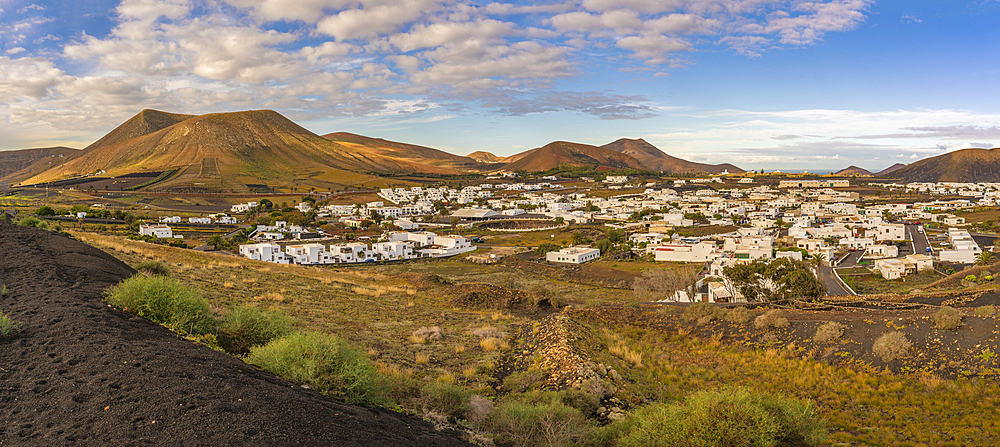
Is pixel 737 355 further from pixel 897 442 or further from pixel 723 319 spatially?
pixel 897 442

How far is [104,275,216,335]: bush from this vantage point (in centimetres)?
830

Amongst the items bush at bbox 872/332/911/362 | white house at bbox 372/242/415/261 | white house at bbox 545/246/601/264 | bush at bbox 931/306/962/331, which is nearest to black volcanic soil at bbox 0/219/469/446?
bush at bbox 872/332/911/362

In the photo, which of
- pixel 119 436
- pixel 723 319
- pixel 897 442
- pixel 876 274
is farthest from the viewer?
pixel 876 274

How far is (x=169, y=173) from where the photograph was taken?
133 metres

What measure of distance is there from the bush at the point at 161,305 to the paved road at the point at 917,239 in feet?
181

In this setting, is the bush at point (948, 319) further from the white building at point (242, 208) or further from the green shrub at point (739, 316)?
the white building at point (242, 208)

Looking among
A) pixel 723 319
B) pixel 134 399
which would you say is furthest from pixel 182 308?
pixel 723 319

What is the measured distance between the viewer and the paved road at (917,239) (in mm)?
46219

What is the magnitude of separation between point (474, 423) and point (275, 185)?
5425 inches

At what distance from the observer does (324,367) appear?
662cm

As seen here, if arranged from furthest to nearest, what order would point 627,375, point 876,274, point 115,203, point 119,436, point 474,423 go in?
point 115,203 < point 876,274 < point 627,375 < point 474,423 < point 119,436

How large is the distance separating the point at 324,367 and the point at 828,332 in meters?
13.9

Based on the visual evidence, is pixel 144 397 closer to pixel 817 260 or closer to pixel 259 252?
pixel 259 252

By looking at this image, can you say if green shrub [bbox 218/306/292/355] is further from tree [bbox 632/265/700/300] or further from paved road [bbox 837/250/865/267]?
paved road [bbox 837/250/865/267]
